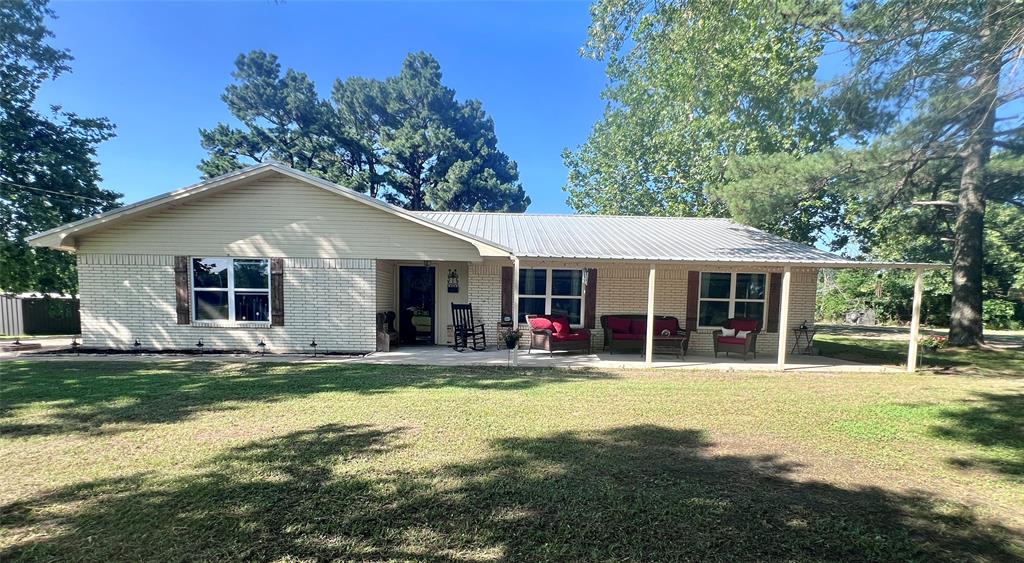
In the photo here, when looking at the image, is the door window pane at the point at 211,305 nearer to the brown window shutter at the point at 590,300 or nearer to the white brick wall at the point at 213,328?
the white brick wall at the point at 213,328

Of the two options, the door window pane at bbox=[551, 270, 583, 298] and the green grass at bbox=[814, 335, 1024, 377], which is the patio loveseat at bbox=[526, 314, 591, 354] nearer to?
the door window pane at bbox=[551, 270, 583, 298]

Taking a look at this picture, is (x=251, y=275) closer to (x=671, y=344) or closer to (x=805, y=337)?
(x=671, y=344)

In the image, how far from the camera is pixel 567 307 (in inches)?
441

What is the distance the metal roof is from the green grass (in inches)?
117

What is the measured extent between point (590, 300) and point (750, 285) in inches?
175

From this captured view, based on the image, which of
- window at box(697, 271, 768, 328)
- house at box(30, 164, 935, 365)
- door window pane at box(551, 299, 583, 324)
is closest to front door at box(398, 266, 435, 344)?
house at box(30, 164, 935, 365)

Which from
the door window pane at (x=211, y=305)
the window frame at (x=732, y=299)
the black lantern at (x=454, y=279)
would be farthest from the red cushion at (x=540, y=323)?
the door window pane at (x=211, y=305)

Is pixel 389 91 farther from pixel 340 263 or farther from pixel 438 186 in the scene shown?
pixel 340 263

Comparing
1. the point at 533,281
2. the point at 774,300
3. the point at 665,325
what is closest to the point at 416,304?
the point at 533,281

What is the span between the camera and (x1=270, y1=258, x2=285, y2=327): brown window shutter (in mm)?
9688

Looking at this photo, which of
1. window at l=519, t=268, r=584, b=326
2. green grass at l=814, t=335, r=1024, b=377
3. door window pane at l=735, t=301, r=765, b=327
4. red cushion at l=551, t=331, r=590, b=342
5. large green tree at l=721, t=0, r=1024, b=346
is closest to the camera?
large green tree at l=721, t=0, r=1024, b=346

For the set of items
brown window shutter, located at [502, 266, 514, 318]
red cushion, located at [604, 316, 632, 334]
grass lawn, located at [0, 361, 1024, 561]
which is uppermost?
brown window shutter, located at [502, 266, 514, 318]

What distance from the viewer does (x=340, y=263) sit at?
9.85 meters

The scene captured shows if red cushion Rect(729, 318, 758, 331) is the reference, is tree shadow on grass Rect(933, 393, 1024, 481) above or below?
below
